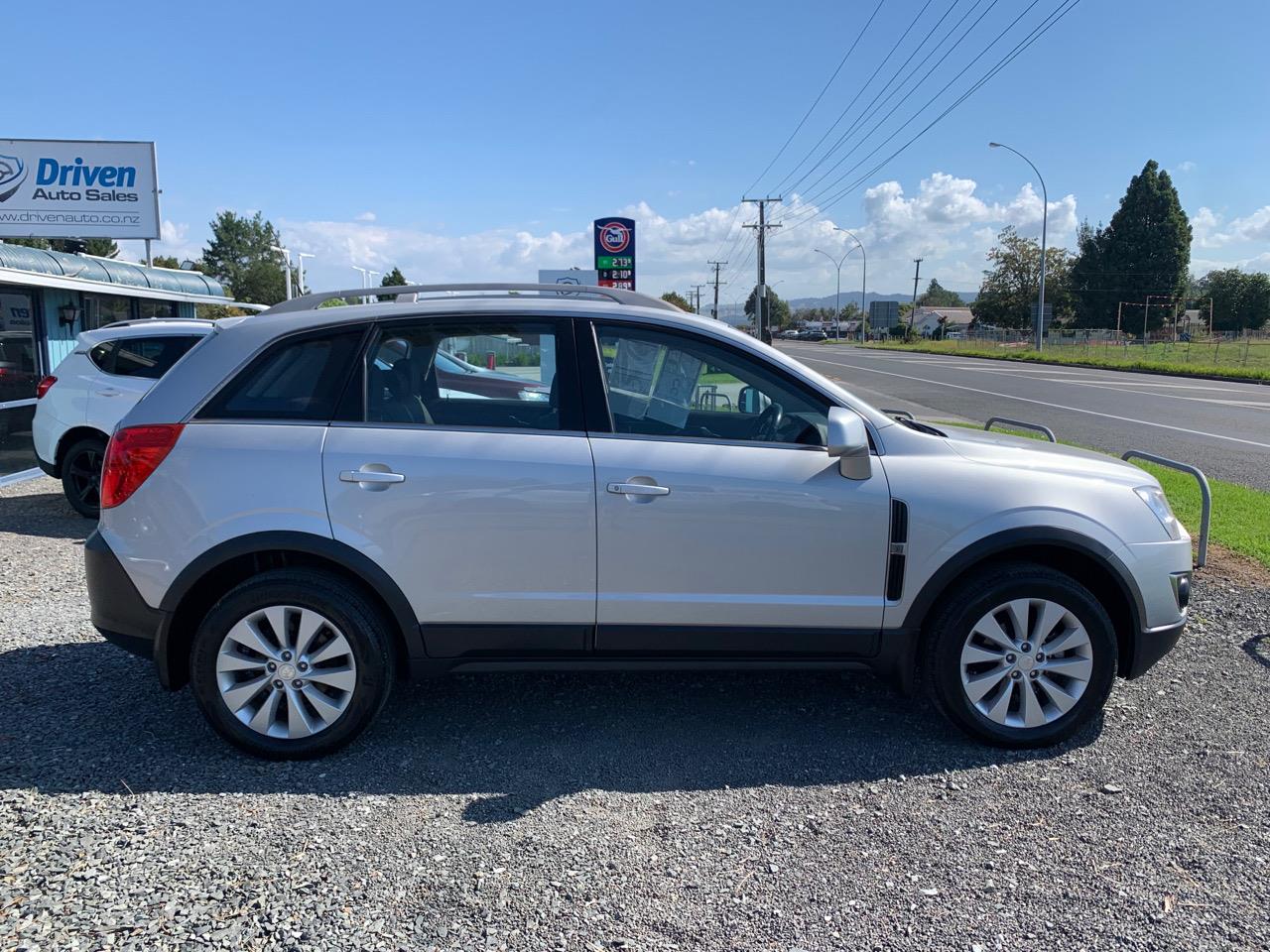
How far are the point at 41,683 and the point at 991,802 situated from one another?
4.33 metres

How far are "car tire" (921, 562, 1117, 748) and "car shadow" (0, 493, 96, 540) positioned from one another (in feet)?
22.0

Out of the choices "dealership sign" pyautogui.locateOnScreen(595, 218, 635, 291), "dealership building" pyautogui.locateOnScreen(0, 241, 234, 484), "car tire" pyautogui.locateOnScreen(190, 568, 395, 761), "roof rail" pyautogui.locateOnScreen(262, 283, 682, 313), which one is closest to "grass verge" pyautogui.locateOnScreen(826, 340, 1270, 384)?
"dealership sign" pyautogui.locateOnScreen(595, 218, 635, 291)

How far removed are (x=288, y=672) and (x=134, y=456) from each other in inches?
41.5

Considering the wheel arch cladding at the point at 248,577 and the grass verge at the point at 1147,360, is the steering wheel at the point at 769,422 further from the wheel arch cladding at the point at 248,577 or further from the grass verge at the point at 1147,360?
the grass verge at the point at 1147,360

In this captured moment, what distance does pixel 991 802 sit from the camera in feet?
11.2

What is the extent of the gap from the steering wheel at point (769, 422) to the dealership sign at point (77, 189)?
2023cm

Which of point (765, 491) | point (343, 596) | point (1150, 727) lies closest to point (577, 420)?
point (765, 491)

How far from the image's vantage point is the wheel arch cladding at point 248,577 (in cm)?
358

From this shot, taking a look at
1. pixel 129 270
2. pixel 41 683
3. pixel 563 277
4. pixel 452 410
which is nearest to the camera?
pixel 452 410

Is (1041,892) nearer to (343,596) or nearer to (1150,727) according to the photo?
(1150,727)

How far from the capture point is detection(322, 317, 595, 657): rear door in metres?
3.58

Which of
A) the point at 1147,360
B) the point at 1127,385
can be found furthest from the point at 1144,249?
the point at 1127,385

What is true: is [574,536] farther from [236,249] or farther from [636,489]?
[236,249]

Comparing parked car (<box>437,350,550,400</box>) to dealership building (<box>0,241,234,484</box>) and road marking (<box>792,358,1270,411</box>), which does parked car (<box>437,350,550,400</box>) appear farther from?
road marking (<box>792,358,1270,411</box>)
